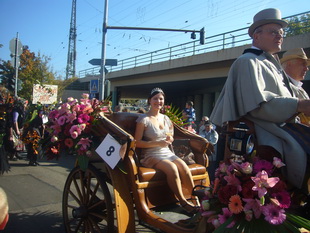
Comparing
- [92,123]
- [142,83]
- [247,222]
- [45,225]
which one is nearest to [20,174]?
[45,225]

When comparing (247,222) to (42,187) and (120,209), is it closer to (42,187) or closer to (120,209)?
(120,209)

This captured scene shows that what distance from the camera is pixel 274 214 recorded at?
1.57 meters

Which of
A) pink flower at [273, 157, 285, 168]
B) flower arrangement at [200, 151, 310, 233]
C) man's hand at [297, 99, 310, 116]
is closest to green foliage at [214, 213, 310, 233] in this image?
flower arrangement at [200, 151, 310, 233]

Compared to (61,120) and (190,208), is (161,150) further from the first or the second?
(61,120)

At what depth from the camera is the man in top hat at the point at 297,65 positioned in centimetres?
246

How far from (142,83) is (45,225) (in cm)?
2045

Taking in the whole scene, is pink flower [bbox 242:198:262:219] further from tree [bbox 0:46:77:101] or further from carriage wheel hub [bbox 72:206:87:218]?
tree [bbox 0:46:77:101]

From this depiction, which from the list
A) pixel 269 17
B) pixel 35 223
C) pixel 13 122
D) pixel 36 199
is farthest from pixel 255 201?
pixel 13 122

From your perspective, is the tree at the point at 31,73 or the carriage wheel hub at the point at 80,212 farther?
the tree at the point at 31,73

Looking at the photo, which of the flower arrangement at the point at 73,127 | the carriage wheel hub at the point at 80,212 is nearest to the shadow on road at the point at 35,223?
the carriage wheel hub at the point at 80,212

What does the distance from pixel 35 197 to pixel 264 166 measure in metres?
4.44

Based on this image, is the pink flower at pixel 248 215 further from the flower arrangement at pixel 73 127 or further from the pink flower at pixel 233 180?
Answer: the flower arrangement at pixel 73 127

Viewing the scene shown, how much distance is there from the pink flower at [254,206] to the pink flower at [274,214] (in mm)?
34

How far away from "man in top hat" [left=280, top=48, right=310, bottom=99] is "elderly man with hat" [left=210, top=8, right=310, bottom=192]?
16.5 inches
